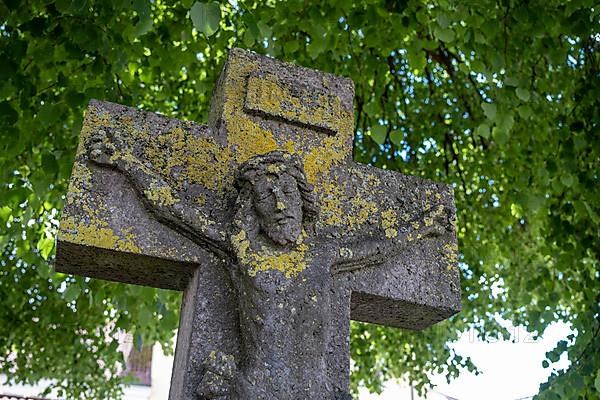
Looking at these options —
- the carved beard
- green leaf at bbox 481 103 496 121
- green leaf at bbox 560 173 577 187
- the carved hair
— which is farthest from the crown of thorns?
green leaf at bbox 560 173 577 187

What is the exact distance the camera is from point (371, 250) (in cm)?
257

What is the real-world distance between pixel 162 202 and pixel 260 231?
0.35 metres

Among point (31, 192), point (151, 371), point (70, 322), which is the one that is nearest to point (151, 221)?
point (31, 192)

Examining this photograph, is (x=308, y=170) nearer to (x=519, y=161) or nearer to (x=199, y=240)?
(x=199, y=240)

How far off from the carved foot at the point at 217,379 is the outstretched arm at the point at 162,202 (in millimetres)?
394

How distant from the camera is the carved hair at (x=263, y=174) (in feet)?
7.84

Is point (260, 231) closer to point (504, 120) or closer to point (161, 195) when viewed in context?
point (161, 195)

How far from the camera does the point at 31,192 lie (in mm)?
4398

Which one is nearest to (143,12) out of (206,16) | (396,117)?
(206,16)

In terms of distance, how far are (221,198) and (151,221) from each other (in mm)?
274

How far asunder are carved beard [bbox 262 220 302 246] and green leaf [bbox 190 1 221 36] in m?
1.19

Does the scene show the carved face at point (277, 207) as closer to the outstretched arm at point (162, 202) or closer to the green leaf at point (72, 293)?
the outstretched arm at point (162, 202)

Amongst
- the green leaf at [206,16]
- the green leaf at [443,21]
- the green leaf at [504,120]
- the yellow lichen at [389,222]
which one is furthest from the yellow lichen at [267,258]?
the green leaf at [504,120]

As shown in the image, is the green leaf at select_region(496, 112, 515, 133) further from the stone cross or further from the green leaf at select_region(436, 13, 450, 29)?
the stone cross
